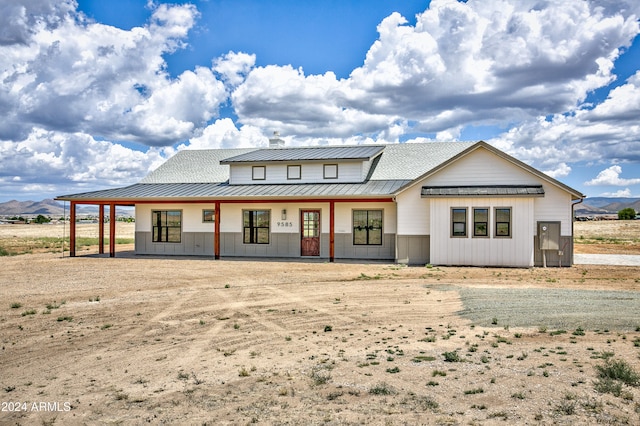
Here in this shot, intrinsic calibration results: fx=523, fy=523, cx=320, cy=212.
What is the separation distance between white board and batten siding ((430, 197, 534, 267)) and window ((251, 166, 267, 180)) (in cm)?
889

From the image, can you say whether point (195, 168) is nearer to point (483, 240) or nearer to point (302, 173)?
point (302, 173)

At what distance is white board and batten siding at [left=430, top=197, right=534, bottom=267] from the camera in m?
19.0

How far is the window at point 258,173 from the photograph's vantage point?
25109mm

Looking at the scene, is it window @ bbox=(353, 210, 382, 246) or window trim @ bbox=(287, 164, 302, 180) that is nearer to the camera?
window @ bbox=(353, 210, 382, 246)

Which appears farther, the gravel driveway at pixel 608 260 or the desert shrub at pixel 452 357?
the gravel driveway at pixel 608 260

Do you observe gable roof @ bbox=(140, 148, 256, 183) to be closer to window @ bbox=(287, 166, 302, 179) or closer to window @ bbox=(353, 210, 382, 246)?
window @ bbox=(287, 166, 302, 179)

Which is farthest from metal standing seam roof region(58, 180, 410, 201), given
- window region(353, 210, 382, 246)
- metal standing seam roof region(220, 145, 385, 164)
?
metal standing seam roof region(220, 145, 385, 164)

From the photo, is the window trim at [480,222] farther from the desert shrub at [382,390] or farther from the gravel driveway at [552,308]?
the desert shrub at [382,390]

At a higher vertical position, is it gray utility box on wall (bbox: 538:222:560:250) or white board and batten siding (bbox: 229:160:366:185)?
white board and batten siding (bbox: 229:160:366:185)

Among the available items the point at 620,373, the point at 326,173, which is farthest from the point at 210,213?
the point at 620,373

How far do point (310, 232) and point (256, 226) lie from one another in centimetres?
259

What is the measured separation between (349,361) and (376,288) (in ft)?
22.8

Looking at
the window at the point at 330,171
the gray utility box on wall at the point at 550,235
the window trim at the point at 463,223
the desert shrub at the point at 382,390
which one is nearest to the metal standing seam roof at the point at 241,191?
the window at the point at 330,171

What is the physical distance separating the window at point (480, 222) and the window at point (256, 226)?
9.14 metres
